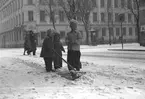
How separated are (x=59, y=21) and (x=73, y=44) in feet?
172

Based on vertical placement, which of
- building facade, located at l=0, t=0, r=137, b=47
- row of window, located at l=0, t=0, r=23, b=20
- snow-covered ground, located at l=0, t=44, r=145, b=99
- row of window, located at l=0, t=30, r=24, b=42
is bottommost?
snow-covered ground, located at l=0, t=44, r=145, b=99

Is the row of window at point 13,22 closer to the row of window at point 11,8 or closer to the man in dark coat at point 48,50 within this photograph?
the row of window at point 11,8

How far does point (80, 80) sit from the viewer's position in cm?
746

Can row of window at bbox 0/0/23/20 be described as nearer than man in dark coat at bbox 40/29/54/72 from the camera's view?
No

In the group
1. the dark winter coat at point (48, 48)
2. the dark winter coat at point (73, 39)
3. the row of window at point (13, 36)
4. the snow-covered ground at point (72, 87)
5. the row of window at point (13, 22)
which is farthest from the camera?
the row of window at point (13, 36)

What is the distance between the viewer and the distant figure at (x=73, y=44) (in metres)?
8.33

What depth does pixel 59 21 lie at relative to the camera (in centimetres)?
6028

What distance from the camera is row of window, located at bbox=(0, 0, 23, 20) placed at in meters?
63.9

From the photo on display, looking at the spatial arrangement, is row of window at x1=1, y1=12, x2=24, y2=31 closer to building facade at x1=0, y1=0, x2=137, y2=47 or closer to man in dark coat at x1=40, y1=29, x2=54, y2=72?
building facade at x1=0, y1=0, x2=137, y2=47

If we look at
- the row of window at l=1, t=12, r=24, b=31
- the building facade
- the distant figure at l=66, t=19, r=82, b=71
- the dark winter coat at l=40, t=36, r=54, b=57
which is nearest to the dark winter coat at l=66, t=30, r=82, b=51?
the distant figure at l=66, t=19, r=82, b=71

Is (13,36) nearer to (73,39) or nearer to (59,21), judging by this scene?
(59,21)

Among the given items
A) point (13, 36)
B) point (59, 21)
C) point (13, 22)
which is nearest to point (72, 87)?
point (59, 21)

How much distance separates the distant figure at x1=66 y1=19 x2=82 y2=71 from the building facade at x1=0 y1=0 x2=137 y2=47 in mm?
42431

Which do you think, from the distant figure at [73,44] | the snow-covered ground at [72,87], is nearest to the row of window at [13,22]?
the distant figure at [73,44]
